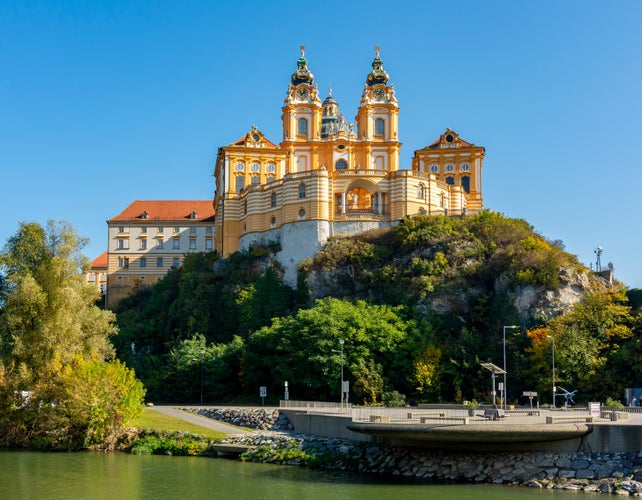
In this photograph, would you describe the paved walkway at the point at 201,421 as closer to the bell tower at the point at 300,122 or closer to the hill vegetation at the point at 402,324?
the hill vegetation at the point at 402,324

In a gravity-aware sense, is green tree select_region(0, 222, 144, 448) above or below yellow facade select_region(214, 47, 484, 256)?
below

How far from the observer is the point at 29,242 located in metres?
53.0

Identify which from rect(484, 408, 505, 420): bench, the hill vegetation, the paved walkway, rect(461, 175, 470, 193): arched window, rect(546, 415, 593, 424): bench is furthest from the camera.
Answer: rect(461, 175, 470, 193): arched window

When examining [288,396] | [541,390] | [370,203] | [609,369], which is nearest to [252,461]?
[288,396]

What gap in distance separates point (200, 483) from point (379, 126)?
56.6 meters

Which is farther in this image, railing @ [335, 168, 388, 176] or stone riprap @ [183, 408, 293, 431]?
Result: railing @ [335, 168, 388, 176]

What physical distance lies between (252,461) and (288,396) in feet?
58.5

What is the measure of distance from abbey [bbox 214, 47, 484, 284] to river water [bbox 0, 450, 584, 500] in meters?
35.9

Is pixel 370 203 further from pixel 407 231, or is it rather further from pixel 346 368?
pixel 346 368

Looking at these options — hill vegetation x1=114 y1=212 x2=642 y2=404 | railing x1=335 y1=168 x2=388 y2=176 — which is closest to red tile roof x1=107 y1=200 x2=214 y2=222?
hill vegetation x1=114 y1=212 x2=642 y2=404

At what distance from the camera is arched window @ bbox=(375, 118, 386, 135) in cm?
8862

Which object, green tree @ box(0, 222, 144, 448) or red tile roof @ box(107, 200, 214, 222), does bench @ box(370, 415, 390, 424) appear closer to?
green tree @ box(0, 222, 144, 448)

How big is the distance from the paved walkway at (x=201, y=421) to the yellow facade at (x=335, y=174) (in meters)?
23.6

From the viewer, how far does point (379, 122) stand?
291ft
